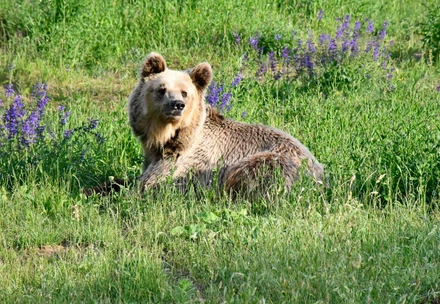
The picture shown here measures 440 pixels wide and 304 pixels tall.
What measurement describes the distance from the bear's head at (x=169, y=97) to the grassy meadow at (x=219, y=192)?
2.03 ft

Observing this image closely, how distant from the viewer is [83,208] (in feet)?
22.0

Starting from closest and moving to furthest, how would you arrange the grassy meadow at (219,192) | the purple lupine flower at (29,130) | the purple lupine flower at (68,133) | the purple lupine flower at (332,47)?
the grassy meadow at (219,192) < the purple lupine flower at (29,130) < the purple lupine flower at (68,133) < the purple lupine flower at (332,47)

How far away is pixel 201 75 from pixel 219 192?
3.73ft

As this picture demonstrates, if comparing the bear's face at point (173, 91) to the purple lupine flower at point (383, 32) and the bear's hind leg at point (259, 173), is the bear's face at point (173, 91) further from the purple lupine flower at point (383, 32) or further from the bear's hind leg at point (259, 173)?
the purple lupine flower at point (383, 32)

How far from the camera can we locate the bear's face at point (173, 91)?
7.21 m

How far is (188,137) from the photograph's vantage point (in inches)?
294

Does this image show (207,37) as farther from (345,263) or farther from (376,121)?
(345,263)

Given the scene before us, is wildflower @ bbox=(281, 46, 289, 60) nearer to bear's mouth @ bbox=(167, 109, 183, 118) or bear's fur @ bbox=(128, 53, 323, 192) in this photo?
bear's fur @ bbox=(128, 53, 323, 192)

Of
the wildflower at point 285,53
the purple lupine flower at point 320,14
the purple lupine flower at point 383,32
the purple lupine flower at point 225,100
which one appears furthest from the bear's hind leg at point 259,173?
the purple lupine flower at point 320,14

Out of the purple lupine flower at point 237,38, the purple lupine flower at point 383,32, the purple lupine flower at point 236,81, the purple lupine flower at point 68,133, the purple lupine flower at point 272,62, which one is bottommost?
the purple lupine flower at point 68,133

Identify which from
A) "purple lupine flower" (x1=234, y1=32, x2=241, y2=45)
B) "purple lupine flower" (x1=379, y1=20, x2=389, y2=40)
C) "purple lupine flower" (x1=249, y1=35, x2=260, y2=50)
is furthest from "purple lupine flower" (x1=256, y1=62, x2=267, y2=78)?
"purple lupine flower" (x1=379, y1=20, x2=389, y2=40)

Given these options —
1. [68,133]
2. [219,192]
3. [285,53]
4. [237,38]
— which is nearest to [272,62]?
[285,53]

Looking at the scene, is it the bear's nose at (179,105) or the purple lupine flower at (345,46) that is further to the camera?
the purple lupine flower at (345,46)

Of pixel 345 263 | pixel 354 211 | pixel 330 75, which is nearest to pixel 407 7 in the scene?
pixel 330 75
